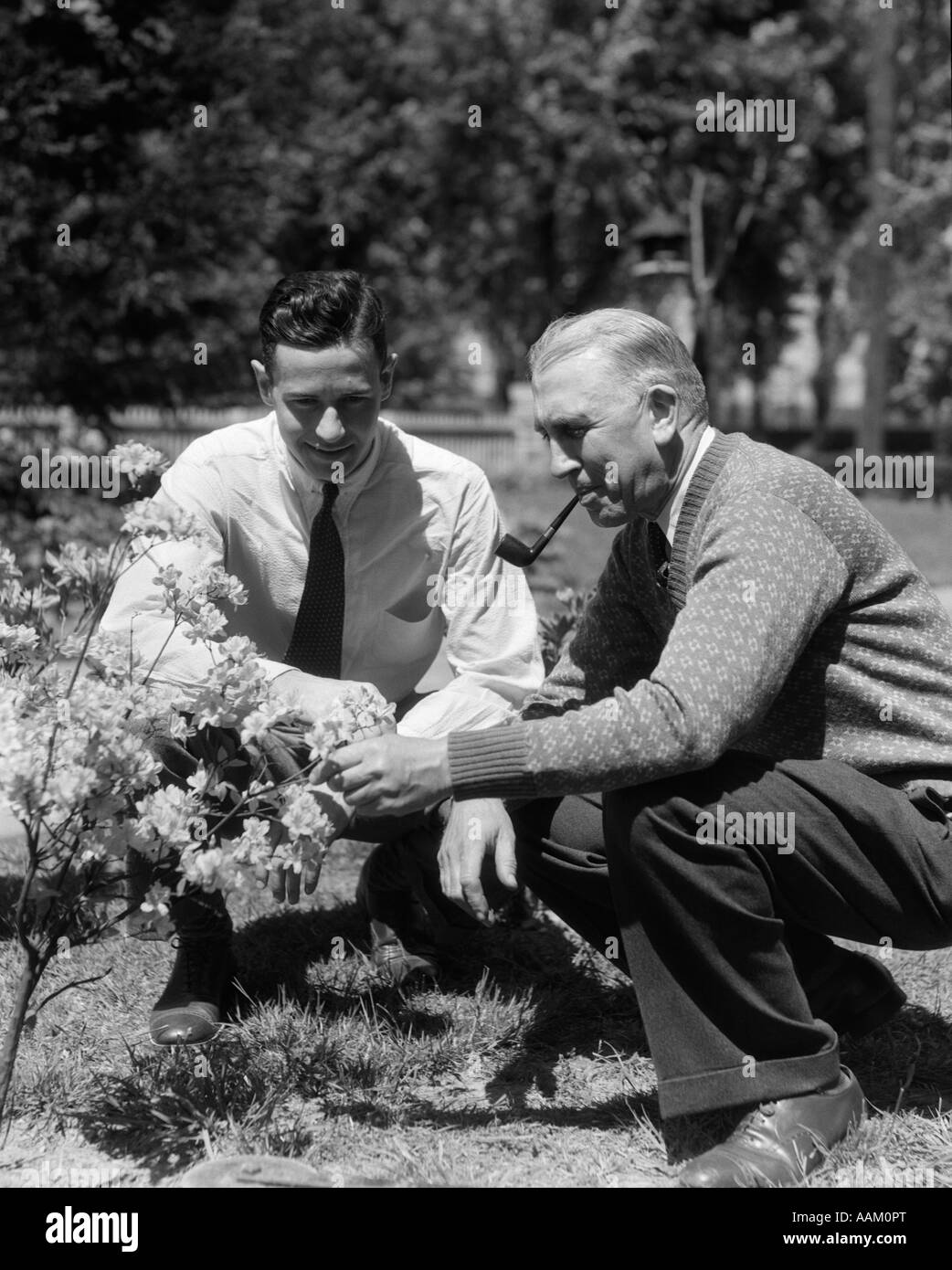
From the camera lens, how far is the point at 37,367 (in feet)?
25.6

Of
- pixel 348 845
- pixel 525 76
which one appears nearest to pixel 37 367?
pixel 348 845

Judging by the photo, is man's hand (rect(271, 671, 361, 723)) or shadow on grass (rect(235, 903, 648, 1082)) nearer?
man's hand (rect(271, 671, 361, 723))

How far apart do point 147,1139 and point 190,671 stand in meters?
0.86

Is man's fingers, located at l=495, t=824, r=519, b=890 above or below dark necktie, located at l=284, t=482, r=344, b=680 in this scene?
below

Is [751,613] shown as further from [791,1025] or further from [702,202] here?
[702,202]

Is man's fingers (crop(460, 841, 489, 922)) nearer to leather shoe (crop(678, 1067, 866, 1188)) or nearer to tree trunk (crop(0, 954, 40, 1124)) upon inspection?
leather shoe (crop(678, 1067, 866, 1188))

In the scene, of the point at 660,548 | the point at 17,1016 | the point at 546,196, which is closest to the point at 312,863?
the point at 17,1016

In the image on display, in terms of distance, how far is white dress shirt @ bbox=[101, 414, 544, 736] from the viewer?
3035 millimetres

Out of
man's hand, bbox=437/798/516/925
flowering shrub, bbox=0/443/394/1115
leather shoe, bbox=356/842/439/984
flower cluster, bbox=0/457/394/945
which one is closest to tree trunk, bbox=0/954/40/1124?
flowering shrub, bbox=0/443/394/1115

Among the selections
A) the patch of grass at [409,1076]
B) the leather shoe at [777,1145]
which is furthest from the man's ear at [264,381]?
the leather shoe at [777,1145]

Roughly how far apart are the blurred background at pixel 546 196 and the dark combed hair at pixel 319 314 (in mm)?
5305

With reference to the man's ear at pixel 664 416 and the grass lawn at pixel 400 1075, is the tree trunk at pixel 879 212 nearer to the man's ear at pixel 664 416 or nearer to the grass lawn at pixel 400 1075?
the grass lawn at pixel 400 1075

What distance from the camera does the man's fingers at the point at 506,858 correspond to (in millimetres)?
2482

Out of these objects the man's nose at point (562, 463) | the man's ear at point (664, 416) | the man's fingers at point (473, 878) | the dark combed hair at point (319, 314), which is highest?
the dark combed hair at point (319, 314)
